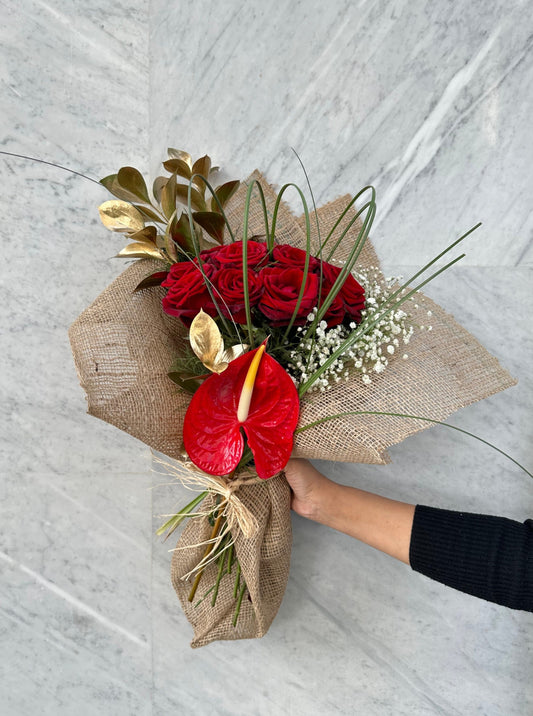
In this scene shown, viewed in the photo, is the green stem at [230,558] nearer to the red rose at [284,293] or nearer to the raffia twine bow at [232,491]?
the raffia twine bow at [232,491]

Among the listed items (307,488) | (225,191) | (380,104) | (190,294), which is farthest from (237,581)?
(380,104)

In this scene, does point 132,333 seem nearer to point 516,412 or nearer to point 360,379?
point 360,379

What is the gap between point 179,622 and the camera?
829mm

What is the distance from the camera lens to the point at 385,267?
796mm

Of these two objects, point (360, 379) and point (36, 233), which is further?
point (36, 233)

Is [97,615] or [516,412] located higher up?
[516,412]

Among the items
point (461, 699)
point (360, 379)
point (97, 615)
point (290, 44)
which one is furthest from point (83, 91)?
point (461, 699)

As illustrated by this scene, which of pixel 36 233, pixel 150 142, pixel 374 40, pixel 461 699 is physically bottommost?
pixel 461 699

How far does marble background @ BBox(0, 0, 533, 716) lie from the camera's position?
2.50 ft

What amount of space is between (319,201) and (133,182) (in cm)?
27

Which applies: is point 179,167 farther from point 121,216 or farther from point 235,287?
point 235,287

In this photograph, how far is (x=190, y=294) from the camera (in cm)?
54

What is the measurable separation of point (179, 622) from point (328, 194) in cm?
66

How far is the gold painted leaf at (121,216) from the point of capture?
2.12ft
